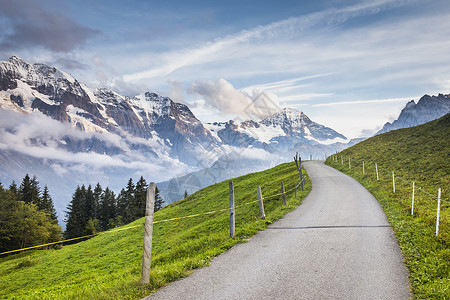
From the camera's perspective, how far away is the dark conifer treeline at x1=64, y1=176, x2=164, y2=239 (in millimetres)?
84312

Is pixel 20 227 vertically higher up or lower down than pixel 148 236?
lower down

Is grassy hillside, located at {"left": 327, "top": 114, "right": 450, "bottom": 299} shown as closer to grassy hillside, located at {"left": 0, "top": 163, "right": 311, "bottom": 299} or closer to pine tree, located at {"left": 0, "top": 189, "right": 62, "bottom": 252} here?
grassy hillside, located at {"left": 0, "top": 163, "right": 311, "bottom": 299}

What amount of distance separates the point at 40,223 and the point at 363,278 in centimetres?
7603

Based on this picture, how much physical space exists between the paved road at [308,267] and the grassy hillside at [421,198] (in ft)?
1.66

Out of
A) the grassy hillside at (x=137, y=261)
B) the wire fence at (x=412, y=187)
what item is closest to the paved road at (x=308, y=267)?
the grassy hillside at (x=137, y=261)

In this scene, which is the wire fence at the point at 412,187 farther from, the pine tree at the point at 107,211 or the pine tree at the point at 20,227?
the pine tree at the point at 107,211

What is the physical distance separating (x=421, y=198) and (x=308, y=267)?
1625 centimetres

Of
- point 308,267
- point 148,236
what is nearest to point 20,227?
point 148,236

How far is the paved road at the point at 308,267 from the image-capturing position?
272 inches

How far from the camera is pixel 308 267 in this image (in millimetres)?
8438

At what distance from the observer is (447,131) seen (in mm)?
45344

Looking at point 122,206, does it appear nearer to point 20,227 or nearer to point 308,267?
point 20,227

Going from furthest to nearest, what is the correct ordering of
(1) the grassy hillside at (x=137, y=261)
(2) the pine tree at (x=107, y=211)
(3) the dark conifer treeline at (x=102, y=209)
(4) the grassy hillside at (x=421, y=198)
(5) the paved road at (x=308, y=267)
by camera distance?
(2) the pine tree at (x=107, y=211)
(3) the dark conifer treeline at (x=102, y=209)
(1) the grassy hillside at (x=137, y=261)
(4) the grassy hillside at (x=421, y=198)
(5) the paved road at (x=308, y=267)

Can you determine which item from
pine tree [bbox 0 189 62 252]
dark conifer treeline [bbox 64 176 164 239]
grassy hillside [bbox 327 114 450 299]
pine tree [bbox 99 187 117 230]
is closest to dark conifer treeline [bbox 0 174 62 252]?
pine tree [bbox 0 189 62 252]
